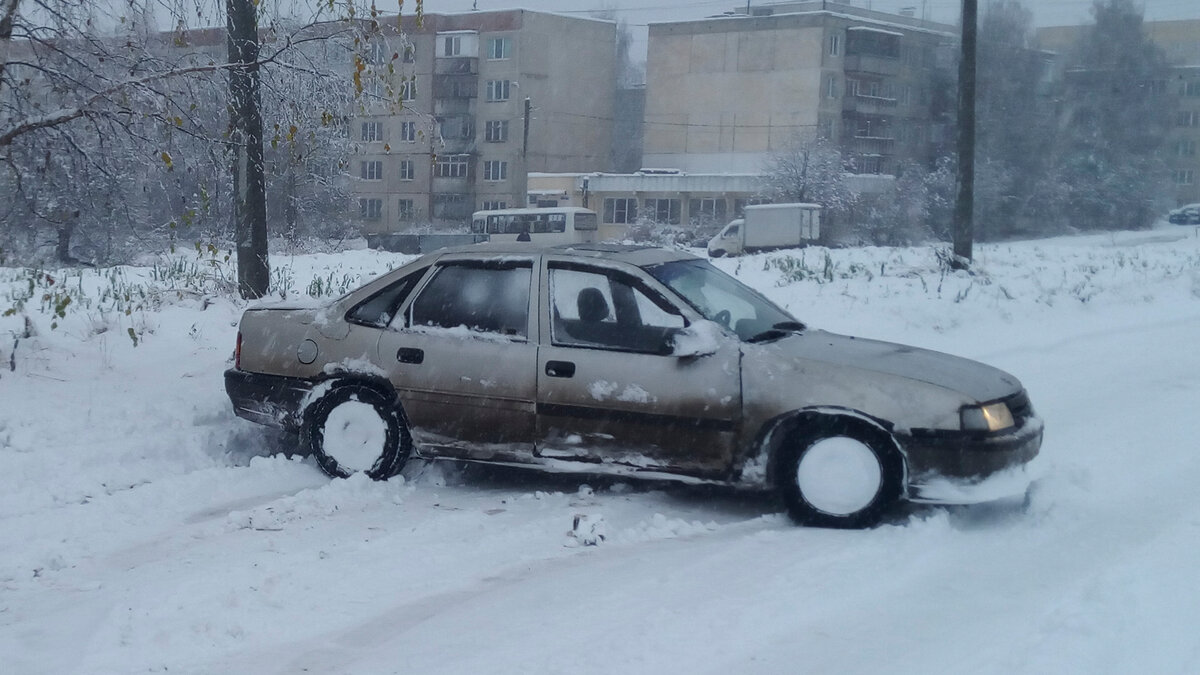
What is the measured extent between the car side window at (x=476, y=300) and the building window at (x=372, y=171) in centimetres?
6037

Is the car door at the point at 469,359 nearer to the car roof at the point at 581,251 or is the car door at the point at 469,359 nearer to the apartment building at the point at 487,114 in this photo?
the car roof at the point at 581,251

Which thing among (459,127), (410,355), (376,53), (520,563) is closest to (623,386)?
(520,563)

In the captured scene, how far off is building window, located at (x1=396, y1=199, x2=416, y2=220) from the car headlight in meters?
60.4

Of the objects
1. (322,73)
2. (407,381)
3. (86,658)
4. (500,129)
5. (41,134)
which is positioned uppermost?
(500,129)

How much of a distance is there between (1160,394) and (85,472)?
8667mm

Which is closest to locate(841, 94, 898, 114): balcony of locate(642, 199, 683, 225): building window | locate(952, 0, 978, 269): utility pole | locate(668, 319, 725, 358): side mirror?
locate(642, 199, 683, 225): building window

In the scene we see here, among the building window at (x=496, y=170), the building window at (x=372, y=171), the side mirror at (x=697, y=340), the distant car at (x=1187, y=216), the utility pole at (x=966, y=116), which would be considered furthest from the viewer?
the building window at (x=372, y=171)

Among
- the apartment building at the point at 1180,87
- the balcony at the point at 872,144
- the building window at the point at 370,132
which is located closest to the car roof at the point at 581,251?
the building window at the point at 370,132

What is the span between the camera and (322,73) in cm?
A: 930

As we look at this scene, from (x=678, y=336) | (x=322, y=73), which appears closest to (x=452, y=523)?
(x=678, y=336)

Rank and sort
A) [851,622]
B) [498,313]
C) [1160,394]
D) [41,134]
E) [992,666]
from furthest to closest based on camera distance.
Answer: [1160,394] → [41,134] → [498,313] → [851,622] → [992,666]

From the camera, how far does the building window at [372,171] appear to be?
65.4 metres

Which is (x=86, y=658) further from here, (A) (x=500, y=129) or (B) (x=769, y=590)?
(A) (x=500, y=129)

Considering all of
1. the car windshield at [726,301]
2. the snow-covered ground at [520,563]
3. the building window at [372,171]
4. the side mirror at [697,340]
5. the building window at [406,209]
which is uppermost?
the building window at [372,171]
